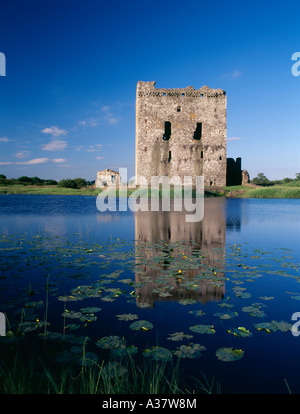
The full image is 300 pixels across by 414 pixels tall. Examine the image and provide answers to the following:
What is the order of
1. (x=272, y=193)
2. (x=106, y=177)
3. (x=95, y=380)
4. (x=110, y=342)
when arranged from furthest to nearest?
(x=106, y=177)
(x=272, y=193)
(x=110, y=342)
(x=95, y=380)

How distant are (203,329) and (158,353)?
75 centimetres

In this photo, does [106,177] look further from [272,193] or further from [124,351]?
[124,351]

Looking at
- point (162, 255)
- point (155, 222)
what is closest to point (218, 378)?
point (162, 255)

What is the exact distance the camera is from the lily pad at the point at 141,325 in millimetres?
3625

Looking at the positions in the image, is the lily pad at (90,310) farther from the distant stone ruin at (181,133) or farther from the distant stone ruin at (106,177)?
the distant stone ruin at (106,177)

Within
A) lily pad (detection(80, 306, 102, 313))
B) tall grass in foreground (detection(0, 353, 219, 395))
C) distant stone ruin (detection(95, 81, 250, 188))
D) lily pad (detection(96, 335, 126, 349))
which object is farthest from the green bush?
tall grass in foreground (detection(0, 353, 219, 395))

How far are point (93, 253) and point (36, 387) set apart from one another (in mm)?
5315

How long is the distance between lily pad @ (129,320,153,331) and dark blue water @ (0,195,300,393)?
51 millimetres

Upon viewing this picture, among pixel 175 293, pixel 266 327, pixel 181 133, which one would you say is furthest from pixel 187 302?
pixel 181 133

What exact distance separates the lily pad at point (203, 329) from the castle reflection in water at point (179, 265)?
88 cm

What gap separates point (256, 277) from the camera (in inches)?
229

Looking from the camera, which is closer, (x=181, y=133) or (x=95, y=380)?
(x=95, y=380)

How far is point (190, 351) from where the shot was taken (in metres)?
3.16
